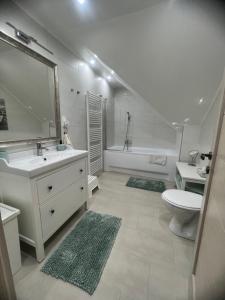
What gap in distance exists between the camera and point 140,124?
401 centimetres

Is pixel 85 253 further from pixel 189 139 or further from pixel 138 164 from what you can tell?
pixel 189 139

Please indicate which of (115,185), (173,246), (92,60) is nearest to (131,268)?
(173,246)

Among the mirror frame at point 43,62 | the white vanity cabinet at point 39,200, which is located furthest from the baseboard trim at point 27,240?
the mirror frame at point 43,62

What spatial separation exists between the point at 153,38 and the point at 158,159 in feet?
7.04

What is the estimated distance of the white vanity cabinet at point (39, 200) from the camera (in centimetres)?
115

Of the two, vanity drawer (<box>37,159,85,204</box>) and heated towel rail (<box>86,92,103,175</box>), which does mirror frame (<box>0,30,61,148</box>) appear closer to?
vanity drawer (<box>37,159,85,204</box>)

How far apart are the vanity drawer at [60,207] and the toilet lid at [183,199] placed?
3.45 ft

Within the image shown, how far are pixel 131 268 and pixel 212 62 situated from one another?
2261 millimetres

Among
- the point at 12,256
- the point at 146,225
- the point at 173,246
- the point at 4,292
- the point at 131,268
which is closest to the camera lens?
the point at 4,292

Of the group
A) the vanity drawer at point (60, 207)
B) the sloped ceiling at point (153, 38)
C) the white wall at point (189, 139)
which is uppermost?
the sloped ceiling at point (153, 38)

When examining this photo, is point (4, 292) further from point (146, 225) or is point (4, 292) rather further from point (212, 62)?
point (212, 62)

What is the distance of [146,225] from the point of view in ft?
5.68

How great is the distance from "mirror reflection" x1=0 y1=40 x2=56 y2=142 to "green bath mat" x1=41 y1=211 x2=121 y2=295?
4.00 ft

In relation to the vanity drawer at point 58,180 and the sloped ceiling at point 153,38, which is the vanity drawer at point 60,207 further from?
the sloped ceiling at point 153,38
